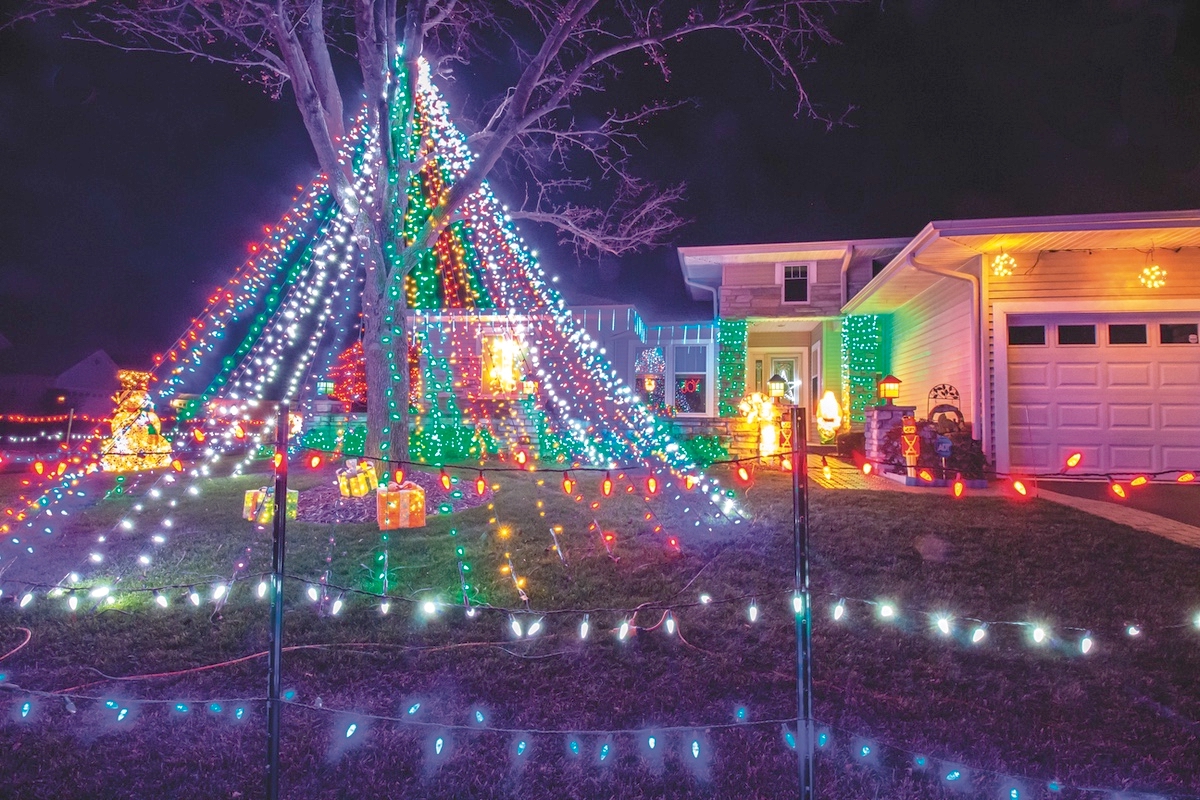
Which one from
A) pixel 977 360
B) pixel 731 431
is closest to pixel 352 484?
pixel 731 431

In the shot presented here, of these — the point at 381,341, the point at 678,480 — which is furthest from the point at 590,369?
the point at 381,341

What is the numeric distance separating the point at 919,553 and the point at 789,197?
1110 centimetres

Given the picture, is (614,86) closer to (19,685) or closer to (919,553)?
(919,553)

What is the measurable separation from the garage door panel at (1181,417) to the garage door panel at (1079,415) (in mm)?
771

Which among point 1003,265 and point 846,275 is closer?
point 1003,265

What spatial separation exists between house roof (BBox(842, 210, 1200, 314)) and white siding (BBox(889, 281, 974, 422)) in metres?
0.74

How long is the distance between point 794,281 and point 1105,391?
21.8 feet

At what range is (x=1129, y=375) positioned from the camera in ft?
27.1

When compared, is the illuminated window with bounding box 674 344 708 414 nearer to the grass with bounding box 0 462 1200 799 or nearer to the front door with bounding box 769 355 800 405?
the front door with bounding box 769 355 800 405

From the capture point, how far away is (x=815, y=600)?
4.26 m

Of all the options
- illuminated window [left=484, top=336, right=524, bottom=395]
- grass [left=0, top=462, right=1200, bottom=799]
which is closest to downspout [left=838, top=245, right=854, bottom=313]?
illuminated window [left=484, top=336, right=524, bottom=395]

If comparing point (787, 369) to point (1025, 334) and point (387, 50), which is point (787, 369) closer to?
point (1025, 334)

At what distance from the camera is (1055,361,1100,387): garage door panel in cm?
837

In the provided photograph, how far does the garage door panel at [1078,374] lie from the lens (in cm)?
837
